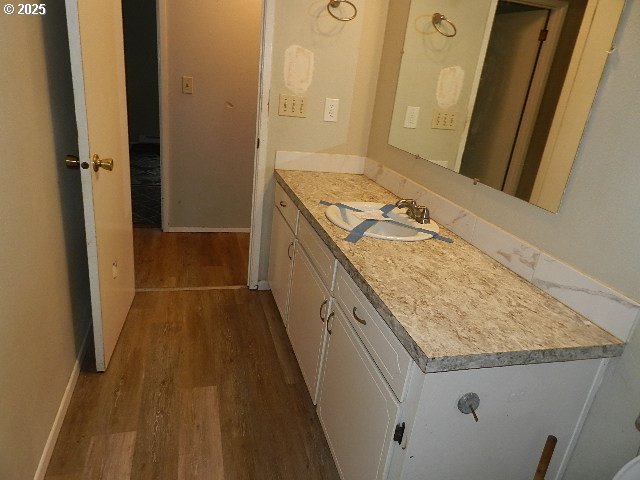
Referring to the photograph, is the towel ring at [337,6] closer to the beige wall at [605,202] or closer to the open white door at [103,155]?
the open white door at [103,155]

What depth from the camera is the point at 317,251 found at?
1.64 meters

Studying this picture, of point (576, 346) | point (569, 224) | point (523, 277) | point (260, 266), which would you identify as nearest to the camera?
point (576, 346)

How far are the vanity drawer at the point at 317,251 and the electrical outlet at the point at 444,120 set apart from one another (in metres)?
0.69

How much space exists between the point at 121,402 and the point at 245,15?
8.57 feet

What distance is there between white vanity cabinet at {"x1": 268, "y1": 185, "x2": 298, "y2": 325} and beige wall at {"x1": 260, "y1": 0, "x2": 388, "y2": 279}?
0.20 m

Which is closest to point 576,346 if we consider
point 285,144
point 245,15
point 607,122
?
point 607,122

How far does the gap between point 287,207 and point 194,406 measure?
98 centimetres

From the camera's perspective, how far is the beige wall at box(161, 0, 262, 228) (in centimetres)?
301

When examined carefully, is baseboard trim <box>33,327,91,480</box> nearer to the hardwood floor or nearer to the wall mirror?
the hardwood floor

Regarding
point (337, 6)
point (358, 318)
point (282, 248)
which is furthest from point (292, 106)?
point (358, 318)

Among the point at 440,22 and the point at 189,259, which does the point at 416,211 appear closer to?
the point at 440,22

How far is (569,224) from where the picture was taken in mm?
1183

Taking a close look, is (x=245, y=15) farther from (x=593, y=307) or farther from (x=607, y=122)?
(x=593, y=307)

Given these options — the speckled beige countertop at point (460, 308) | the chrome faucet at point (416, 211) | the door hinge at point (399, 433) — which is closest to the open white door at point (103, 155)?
the speckled beige countertop at point (460, 308)
